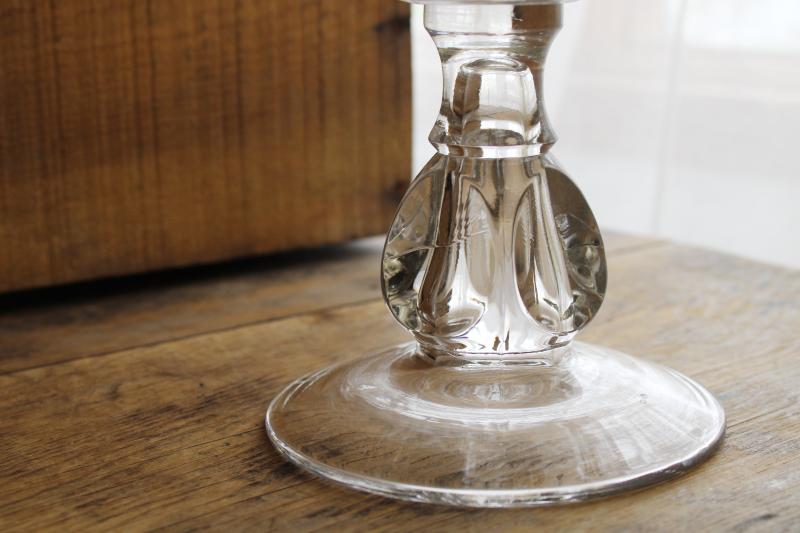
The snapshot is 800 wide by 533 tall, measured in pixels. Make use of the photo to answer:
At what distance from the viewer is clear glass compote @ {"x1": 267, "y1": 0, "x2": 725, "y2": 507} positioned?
0.31 meters

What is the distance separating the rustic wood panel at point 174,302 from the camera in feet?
1.51

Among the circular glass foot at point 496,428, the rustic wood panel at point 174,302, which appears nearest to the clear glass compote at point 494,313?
the circular glass foot at point 496,428

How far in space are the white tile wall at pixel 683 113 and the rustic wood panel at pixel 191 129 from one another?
17.6 inches

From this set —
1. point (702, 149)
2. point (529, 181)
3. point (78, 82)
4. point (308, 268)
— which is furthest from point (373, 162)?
point (702, 149)

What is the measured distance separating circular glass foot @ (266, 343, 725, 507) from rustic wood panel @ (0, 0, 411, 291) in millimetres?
200

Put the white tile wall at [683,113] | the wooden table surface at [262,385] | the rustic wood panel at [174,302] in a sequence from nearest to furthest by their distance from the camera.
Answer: the wooden table surface at [262,385], the rustic wood panel at [174,302], the white tile wall at [683,113]

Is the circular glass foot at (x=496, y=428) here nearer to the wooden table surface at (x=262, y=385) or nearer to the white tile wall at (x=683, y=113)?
the wooden table surface at (x=262, y=385)

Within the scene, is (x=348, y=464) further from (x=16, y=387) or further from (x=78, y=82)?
(x=78, y=82)

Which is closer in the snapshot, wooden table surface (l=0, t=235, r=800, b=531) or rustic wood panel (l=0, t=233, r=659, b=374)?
wooden table surface (l=0, t=235, r=800, b=531)

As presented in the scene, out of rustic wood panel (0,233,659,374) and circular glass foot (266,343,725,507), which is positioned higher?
circular glass foot (266,343,725,507)

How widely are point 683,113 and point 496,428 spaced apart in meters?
0.79

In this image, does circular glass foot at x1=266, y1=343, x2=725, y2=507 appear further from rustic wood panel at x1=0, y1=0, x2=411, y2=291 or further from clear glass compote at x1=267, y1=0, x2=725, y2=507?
rustic wood panel at x1=0, y1=0, x2=411, y2=291

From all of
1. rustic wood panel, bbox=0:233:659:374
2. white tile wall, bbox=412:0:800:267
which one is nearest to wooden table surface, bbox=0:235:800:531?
rustic wood panel, bbox=0:233:659:374

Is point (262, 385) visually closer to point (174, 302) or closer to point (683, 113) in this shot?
point (174, 302)
